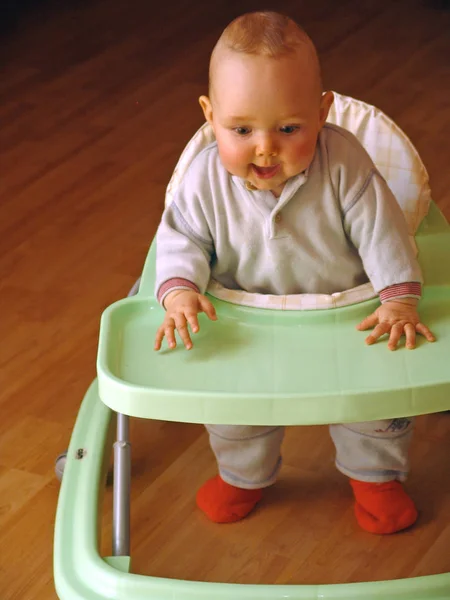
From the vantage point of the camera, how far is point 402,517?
1170 mm

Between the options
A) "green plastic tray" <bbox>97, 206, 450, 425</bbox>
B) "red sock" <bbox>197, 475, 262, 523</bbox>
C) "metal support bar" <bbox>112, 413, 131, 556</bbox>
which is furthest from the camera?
"red sock" <bbox>197, 475, 262, 523</bbox>

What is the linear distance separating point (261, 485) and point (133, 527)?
6.6 inches

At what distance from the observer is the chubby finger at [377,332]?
93 cm

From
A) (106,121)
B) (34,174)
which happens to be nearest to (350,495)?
(34,174)

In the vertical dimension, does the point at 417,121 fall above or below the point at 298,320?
below

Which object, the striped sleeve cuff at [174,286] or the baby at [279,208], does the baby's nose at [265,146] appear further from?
the striped sleeve cuff at [174,286]

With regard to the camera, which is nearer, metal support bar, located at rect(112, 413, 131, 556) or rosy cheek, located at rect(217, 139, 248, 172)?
rosy cheek, located at rect(217, 139, 248, 172)

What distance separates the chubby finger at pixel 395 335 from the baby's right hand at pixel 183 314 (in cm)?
17

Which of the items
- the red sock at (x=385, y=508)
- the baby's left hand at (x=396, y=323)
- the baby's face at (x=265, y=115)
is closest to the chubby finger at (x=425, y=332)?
the baby's left hand at (x=396, y=323)

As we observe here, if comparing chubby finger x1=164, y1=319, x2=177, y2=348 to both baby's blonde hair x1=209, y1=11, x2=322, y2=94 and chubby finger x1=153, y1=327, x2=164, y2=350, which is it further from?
baby's blonde hair x1=209, y1=11, x2=322, y2=94

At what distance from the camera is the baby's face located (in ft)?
2.92

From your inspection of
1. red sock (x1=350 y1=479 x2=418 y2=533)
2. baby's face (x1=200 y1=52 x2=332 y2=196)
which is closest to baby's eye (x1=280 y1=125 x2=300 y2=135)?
baby's face (x1=200 y1=52 x2=332 y2=196)

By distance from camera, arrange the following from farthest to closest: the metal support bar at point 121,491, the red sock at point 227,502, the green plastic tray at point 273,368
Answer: the red sock at point 227,502 < the metal support bar at point 121,491 < the green plastic tray at point 273,368

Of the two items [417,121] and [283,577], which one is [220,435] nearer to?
[283,577]
